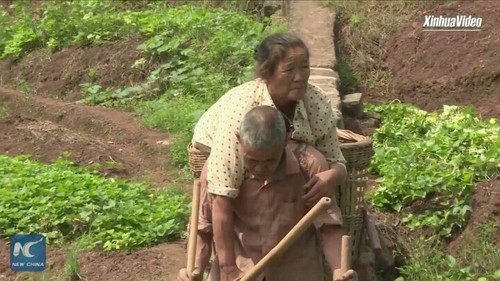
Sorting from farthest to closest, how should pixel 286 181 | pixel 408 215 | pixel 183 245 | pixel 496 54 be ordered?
pixel 496 54 < pixel 408 215 < pixel 183 245 < pixel 286 181

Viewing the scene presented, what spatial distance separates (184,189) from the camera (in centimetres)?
779

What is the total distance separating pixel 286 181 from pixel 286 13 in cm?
589

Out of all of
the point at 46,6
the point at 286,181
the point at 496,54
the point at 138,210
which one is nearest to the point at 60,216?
the point at 138,210

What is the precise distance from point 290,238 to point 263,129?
1.40ft

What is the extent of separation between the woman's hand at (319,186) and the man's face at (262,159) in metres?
0.18

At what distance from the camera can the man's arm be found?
500 cm

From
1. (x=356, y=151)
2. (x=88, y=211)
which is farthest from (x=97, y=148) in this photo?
(x=356, y=151)

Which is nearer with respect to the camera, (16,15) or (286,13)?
(286,13)

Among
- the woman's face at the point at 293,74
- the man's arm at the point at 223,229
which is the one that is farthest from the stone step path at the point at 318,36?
the man's arm at the point at 223,229

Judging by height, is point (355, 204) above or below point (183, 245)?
above

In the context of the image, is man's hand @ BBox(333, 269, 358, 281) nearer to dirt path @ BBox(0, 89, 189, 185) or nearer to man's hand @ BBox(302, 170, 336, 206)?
man's hand @ BBox(302, 170, 336, 206)

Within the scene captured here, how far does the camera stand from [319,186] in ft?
16.4

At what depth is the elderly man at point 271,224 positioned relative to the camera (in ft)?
16.4

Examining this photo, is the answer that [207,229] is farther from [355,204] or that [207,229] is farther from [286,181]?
[355,204]
